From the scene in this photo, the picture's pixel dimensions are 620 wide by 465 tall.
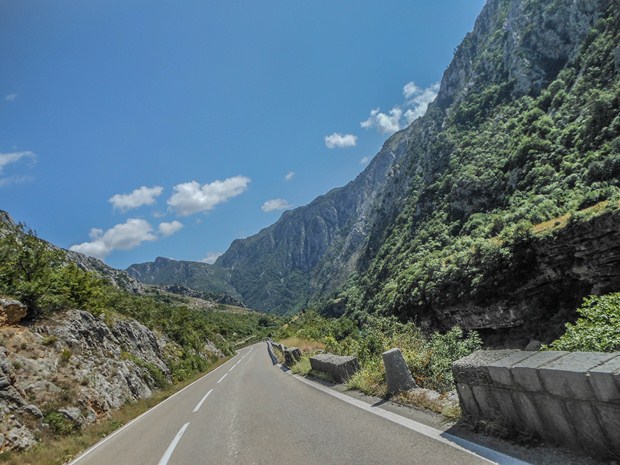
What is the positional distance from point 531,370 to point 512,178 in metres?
90.5

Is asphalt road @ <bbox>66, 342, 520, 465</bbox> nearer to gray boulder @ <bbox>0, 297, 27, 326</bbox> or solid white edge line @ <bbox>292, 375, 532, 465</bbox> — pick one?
solid white edge line @ <bbox>292, 375, 532, 465</bbox>

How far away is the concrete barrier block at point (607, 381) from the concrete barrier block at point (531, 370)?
1.94 ft

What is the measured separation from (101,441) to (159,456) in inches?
227

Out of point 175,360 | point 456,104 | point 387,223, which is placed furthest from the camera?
point 387,223

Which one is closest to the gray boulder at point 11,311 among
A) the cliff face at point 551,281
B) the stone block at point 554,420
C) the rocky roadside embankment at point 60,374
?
the rocky roadside embankment at point 60,374

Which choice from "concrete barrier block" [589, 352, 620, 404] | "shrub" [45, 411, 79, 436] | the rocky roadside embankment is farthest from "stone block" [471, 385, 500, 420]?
"shrub" [45, 411, 79, 436]

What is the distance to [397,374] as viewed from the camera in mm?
7453

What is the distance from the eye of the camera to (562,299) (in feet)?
138

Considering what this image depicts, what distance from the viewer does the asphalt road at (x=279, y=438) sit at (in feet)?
15.8

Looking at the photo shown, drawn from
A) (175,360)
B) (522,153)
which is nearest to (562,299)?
(175,360)

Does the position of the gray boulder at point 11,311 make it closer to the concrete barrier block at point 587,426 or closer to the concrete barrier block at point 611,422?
the concrete barrier block at point 587,426

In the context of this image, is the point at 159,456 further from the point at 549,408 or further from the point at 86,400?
the point at 86,400

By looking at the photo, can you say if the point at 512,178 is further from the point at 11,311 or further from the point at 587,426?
the point at 587,426

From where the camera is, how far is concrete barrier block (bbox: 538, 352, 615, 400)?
3.23 metres
